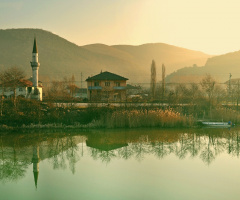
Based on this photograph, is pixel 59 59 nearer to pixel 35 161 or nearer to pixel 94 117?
pixel 94 117

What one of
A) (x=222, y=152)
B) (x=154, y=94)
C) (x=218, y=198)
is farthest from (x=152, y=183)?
(x=154, y=94)

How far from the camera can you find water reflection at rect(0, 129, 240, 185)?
15.2m

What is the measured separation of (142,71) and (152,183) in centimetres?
15618

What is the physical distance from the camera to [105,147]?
60.6 ft

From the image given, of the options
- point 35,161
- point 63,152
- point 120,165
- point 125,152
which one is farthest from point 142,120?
point 35,161

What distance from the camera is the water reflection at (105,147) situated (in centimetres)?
1521

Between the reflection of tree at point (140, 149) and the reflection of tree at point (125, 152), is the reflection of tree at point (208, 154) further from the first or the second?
the reflection of tree at point (125, 152)

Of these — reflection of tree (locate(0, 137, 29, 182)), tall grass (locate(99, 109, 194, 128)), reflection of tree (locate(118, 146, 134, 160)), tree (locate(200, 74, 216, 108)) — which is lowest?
reflection of tree (locate(0, 137, 29, 182))

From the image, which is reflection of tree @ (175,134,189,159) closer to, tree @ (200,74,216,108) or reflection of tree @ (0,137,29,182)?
reflection of tree @ (0,137,29,182)

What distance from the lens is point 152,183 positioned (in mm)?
11820

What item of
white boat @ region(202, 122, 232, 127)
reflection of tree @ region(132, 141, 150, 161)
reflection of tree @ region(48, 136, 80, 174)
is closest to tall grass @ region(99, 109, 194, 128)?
white boat @ region(202, 122, 232, 127)

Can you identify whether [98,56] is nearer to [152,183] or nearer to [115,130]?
[115,130]

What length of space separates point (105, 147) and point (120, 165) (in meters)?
4.07

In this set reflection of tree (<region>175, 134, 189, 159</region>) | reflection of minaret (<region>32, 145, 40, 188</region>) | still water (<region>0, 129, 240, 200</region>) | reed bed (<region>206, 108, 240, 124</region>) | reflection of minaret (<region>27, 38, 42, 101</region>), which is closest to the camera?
still water (<region>0, 129, 240, 200</region>)
